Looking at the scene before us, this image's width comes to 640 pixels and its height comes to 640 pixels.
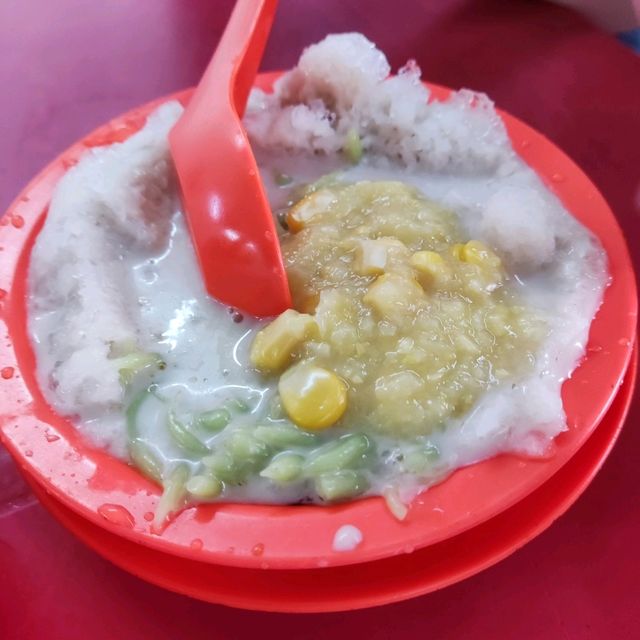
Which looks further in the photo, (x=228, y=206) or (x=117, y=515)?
(x=228, y=206)

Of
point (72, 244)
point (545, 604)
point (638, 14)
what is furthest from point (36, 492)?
point (638, 14)

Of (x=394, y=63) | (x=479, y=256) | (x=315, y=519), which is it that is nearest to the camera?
(x=315, y=519)

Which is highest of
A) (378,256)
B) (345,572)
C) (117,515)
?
(378,256)

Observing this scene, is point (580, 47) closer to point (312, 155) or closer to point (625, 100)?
point (625, 100)

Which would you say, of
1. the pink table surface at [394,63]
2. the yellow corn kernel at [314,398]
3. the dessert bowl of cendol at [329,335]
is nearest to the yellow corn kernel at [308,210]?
the dessert bowl of cendol at [329,335]

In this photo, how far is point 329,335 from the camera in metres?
0.88

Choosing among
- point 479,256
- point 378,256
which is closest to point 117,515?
point 378,256

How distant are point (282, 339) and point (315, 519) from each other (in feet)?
0.74

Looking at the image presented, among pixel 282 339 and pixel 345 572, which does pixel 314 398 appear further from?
pixel 345 572

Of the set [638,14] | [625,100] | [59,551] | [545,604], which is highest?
[638,14]

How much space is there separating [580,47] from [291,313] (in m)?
1.07

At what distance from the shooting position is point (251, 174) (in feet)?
3.05

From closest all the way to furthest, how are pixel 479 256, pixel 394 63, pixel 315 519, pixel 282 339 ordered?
pixel 315 519, pixel 282 339, pixel 479 256, pixel 394 63

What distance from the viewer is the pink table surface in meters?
0.83
